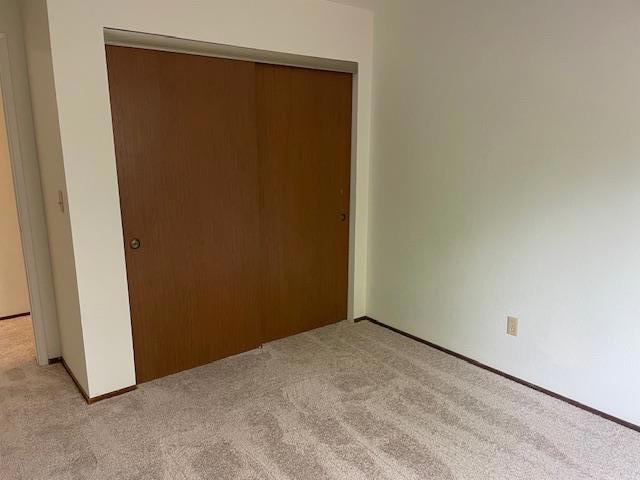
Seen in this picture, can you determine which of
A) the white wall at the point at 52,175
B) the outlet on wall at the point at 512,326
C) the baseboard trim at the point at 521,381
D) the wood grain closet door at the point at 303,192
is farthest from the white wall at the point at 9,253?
the outlet on wall at the point at 512,326

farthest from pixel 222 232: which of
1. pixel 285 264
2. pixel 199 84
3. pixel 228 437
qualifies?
pixel 228 437

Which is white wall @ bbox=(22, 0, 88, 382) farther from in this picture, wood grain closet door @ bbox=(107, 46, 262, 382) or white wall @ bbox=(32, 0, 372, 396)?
wood grain closet door @ bbox=(107, 46, 262, 382)

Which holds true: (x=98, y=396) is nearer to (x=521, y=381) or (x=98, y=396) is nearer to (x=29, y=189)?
(x=29, y=189)

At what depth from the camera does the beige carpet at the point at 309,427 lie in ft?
6.56

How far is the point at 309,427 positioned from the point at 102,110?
1.93 m

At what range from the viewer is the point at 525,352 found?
268 cm

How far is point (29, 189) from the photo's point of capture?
2.79 m

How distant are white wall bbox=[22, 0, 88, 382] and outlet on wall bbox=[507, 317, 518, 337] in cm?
246

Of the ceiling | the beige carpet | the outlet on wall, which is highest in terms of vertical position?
the ceiling

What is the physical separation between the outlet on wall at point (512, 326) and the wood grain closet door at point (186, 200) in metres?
1.64

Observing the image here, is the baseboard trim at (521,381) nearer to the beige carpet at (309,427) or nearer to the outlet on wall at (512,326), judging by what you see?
the beige carpet at (309,427)

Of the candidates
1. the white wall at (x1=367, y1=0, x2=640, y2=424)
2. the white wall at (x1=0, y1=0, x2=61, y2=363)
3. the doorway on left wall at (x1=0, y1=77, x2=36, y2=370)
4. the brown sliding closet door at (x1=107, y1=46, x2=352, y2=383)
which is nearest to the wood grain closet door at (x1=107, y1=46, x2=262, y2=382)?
the brown sliding closet door at (x1=107, y1=46, x2=352, y2=383)

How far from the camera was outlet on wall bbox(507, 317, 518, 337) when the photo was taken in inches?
107

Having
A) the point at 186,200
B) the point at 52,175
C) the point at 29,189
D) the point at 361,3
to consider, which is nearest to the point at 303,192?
the point at 186,200
